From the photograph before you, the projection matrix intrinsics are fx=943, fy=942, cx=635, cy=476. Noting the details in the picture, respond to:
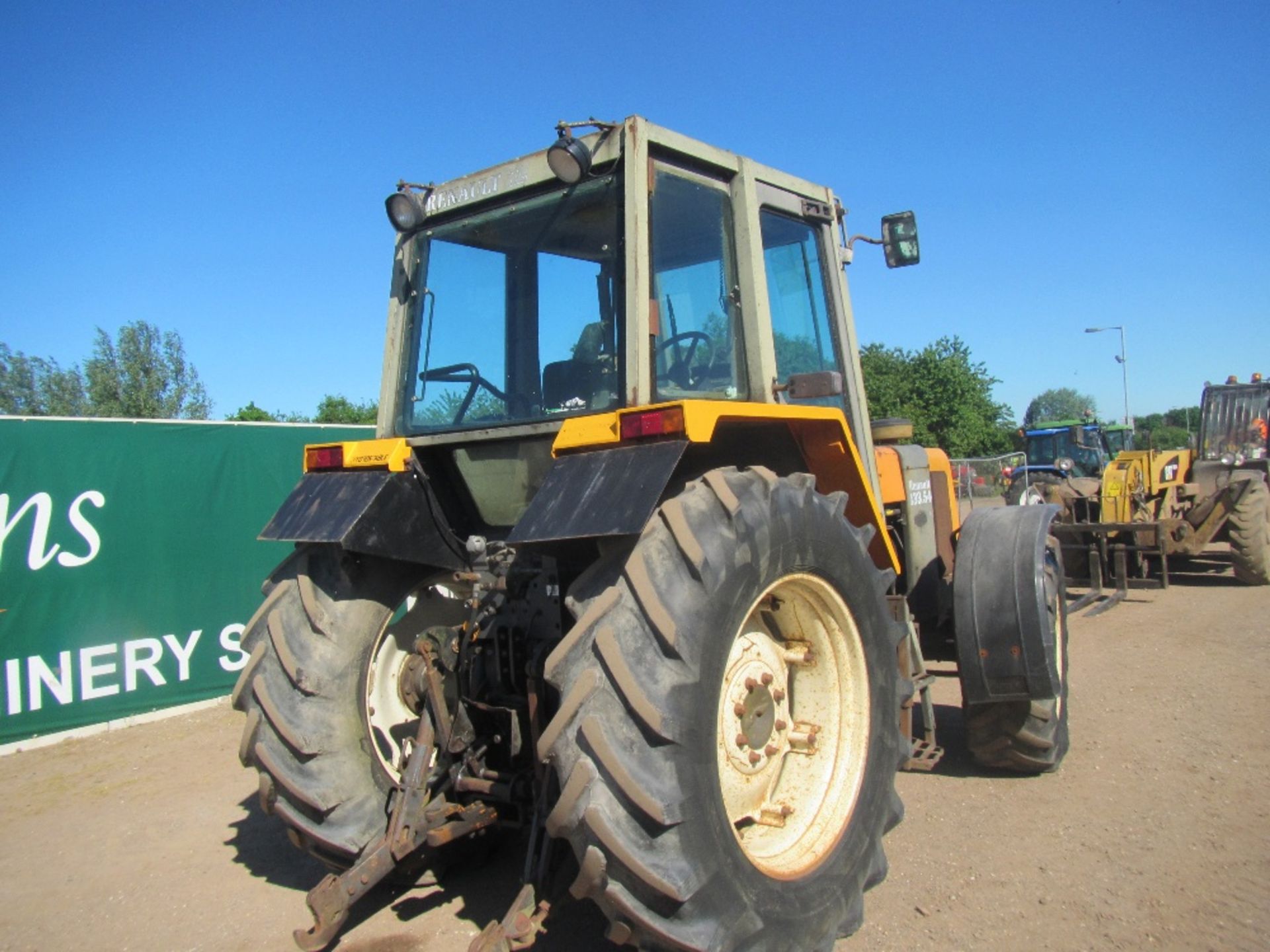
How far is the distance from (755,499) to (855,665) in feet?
3.01

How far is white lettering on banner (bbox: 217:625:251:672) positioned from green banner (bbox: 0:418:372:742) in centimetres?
1

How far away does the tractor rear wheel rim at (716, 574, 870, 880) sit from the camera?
315 cm

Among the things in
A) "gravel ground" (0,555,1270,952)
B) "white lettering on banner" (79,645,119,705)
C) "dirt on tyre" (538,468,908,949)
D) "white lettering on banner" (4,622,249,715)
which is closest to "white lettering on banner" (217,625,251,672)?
"white lettering on banner" (4,622,249,715)

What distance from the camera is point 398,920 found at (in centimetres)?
364

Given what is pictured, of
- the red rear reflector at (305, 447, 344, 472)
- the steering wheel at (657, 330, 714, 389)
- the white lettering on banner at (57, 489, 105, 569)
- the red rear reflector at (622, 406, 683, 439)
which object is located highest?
the steering wheel at (657, 330, 714, 389)

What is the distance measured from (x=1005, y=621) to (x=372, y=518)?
9.59 ft

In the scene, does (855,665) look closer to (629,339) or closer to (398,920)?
(629,339)

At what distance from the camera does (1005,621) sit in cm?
445

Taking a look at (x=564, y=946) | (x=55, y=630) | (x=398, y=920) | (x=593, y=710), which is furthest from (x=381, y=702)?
(x=55, y=630)

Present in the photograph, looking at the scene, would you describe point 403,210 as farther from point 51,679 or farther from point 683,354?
point 51,679

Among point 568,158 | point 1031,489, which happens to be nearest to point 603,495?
point 568,158

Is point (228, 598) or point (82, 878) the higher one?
point (228, 598)

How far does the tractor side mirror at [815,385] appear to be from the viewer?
349 centimetres

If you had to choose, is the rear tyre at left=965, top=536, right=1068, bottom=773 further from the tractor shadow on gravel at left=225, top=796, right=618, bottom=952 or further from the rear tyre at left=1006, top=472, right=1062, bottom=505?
the rear tyre at left=1006, top=472, right=1062, bottom=505
